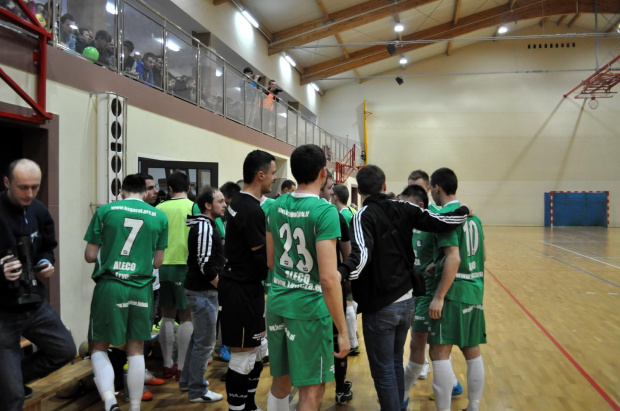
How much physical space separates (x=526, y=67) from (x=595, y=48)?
11.3 feet

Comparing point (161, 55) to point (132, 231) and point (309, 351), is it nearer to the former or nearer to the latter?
point (132, 231)

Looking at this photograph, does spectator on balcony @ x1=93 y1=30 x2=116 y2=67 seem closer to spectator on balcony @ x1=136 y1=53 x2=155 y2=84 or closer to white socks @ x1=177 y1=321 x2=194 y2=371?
spectator on balcony @ x1=136 y1=53 x2=155 y2=84

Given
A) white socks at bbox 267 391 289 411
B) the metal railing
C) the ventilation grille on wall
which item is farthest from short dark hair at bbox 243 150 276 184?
the ventilation grille on wall

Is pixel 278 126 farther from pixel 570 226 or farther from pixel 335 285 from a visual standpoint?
pixel 570 226

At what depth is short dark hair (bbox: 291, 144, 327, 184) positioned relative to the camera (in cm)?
245

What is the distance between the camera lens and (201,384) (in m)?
3.81

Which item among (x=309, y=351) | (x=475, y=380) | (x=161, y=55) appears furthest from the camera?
(x=161, y=55)

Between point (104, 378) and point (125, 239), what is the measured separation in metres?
0.97

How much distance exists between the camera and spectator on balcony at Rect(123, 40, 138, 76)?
407 centimetres

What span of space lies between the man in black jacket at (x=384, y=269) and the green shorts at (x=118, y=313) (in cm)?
162

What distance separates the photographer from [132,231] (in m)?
3.39

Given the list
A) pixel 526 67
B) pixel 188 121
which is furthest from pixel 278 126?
pixel 526 67

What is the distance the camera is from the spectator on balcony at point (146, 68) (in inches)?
254

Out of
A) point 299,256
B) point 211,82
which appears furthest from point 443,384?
point 211,82
